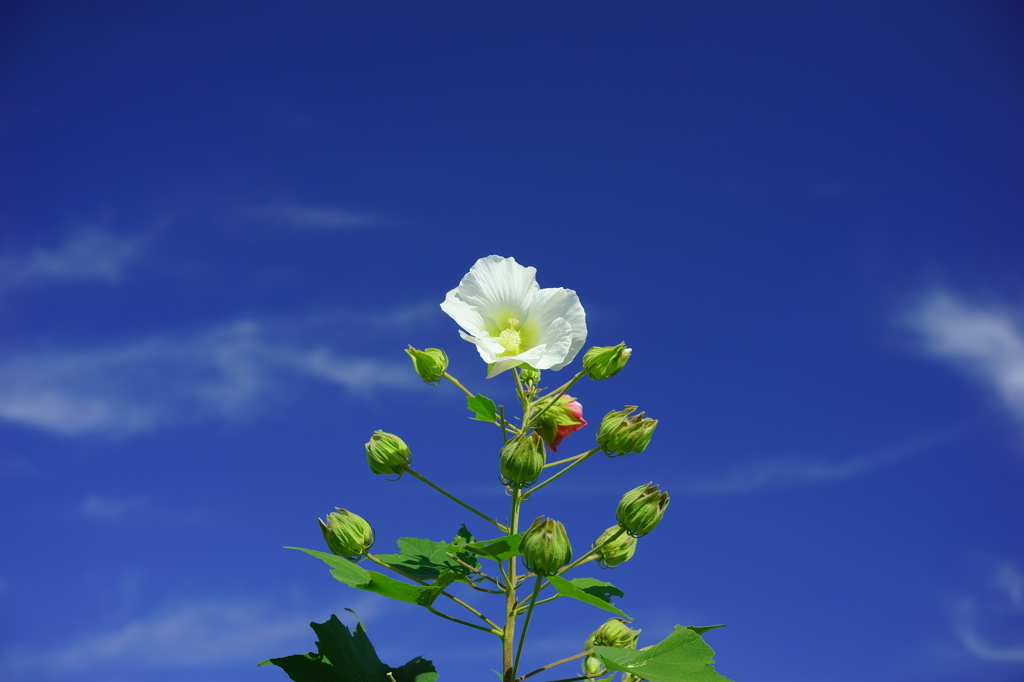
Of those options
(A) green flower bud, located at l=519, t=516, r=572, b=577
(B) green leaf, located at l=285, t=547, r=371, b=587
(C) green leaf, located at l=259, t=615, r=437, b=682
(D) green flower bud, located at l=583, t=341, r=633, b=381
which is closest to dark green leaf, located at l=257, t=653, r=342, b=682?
(C) green leaf, located at l=259, t=615, r=437, b=682

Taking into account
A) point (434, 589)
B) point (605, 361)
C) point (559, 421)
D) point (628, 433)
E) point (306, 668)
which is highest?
point (605, 361)

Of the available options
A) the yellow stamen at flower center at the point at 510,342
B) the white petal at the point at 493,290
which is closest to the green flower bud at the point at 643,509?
the yellow stamen at flower center at the point at 510,342

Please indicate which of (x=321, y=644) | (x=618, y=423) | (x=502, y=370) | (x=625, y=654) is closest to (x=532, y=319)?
(x=502, y=370)

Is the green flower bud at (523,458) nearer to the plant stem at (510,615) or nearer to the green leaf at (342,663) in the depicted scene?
the plant stem at (510,615)

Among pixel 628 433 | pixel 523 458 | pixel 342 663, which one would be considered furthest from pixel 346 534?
pixel 628 433

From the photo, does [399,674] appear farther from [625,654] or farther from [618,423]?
[618,423]

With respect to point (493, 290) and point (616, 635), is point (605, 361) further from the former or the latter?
point (616, 635)
